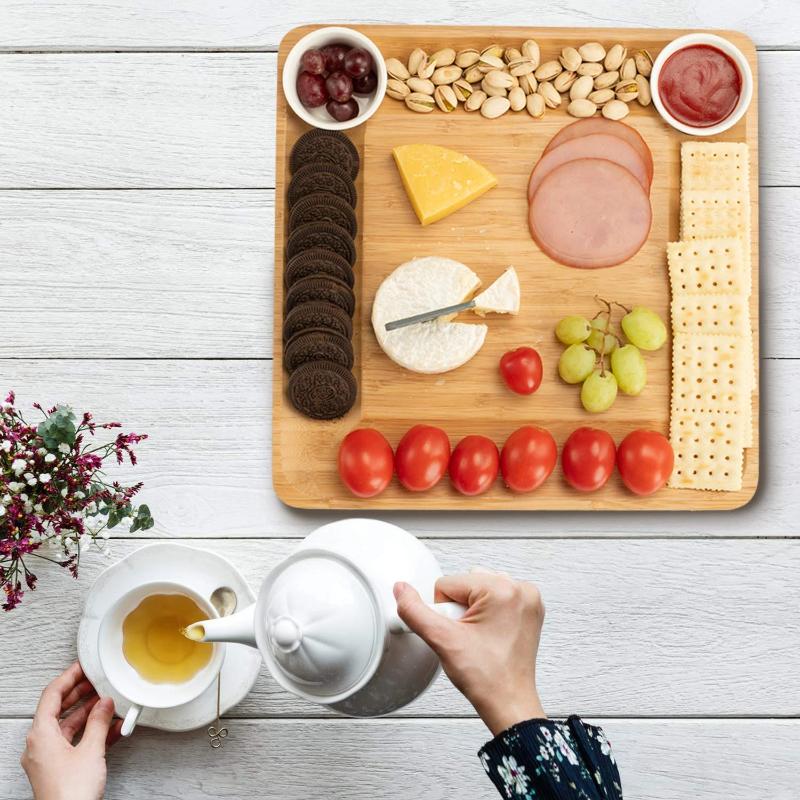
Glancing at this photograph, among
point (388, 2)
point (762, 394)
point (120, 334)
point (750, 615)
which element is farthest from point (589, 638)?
point (388, 2)

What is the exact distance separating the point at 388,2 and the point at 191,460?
784 mm

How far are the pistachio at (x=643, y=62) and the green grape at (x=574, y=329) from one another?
0.41 meters

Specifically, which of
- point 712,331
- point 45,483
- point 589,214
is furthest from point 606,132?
point 45,483

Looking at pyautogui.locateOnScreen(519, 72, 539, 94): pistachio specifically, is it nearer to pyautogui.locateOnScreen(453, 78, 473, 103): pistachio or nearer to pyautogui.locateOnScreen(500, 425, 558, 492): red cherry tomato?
pyautogui.locateOnScreen(453, 78, 473, 103): pistachio

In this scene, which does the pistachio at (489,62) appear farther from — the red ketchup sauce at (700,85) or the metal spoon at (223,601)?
the metal spoon at (223,601)

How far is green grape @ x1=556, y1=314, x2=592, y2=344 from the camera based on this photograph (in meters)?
1.26

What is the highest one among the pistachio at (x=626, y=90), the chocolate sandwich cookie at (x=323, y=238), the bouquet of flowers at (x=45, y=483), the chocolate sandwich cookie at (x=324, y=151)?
the pistachio at (x=626, y=90)

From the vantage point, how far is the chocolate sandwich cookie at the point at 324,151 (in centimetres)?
127

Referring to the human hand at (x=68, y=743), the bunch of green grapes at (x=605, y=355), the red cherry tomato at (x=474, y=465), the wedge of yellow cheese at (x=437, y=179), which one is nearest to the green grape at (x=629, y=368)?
the bunch of green grapes at (x=605, y=355)

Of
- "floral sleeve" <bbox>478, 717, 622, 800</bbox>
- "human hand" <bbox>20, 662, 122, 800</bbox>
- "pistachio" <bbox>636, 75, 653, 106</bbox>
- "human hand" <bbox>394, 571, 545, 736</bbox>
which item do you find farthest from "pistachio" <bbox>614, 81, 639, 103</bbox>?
"human hand" <bbox>20, 662, 122, 800</bbox>

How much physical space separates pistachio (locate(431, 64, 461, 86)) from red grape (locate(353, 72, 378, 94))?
93 millimetres

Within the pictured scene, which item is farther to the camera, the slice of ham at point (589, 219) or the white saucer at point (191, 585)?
the slice of ham at point (589, 219)

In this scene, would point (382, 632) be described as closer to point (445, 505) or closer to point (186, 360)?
point (445, 505)

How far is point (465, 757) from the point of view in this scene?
125 cm
